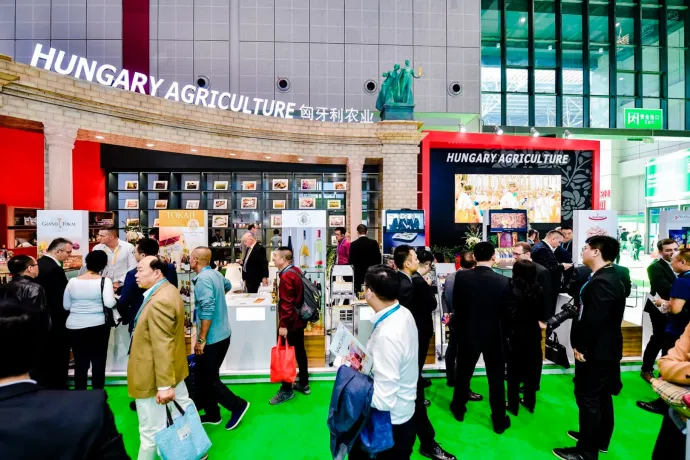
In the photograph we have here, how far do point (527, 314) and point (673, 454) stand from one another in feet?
5.36

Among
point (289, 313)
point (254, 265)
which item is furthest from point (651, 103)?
point (289, 313)

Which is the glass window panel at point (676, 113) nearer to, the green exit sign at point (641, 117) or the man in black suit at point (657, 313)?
the green exit sign at point (641, 117)

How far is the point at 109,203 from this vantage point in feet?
35.0

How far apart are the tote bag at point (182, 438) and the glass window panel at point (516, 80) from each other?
1554 cm

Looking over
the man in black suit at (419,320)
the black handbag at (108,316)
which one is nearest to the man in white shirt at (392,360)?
the man in black suit at (419,320)

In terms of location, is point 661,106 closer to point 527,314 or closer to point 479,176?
→ point 479,176

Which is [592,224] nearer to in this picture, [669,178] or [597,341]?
[597,341]

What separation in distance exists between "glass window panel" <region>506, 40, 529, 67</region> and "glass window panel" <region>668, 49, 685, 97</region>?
6824 millimetres

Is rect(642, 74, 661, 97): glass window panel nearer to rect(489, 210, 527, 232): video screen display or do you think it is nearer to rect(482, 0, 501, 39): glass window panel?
rect(482, 0, 501, 39): glass window panel

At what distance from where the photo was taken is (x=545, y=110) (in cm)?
1452

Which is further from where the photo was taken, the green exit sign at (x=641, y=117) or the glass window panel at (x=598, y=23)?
the glass window panel at (x=598, y=23)

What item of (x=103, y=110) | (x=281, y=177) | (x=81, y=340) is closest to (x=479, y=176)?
(x=281, y=177)

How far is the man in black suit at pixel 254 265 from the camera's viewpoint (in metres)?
6.29

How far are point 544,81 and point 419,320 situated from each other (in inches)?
592
